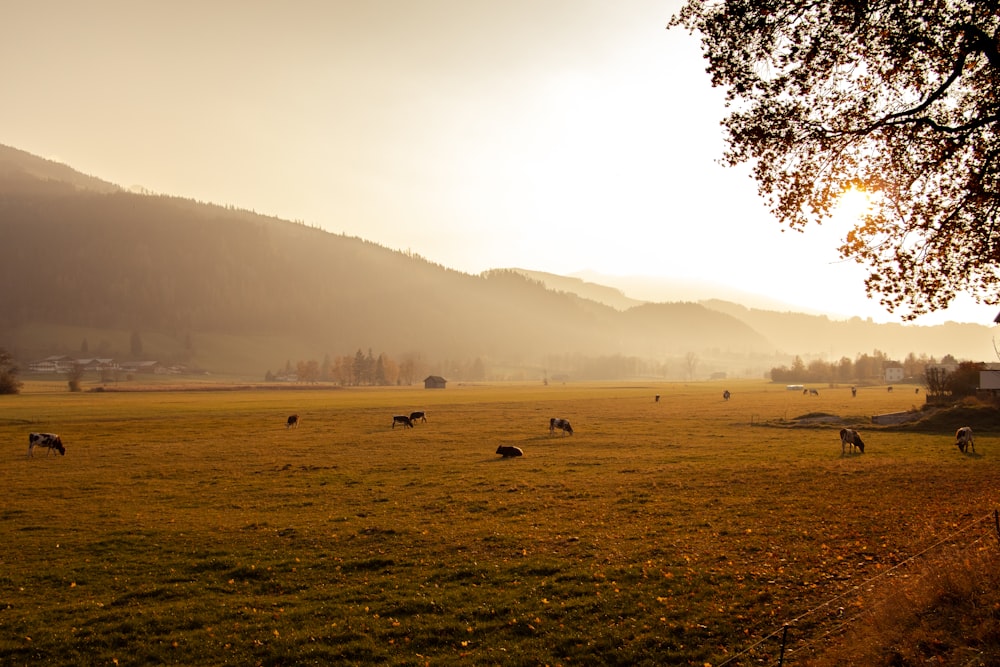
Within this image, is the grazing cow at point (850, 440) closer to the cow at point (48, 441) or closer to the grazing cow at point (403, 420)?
the grazing cow at point (403, 420)

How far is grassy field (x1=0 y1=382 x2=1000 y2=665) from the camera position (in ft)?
38.2

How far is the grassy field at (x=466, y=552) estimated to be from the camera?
38.2 feet

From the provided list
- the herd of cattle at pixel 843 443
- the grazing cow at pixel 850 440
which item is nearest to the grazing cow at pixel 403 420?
the herd of cattle at pixel 843 443

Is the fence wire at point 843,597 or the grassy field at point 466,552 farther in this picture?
the grassy field at point 466,552

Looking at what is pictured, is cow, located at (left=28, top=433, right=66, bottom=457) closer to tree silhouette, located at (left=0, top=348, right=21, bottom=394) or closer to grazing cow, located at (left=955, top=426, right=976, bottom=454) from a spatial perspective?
grazing cow, located at (left=955, top=426, right=976, bottom=454)

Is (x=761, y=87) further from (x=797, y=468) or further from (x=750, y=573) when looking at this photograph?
(x=797, y=468)

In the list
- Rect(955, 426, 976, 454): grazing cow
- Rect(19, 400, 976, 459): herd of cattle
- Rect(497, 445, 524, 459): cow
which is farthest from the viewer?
Rect(497, 445, 524, 459): cow

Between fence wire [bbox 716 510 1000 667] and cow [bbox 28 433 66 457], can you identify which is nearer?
fence wire [bbox 716 510 1000 667]

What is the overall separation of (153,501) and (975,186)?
97.8ft

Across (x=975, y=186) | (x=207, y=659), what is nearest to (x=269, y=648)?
(x=207, y=659)

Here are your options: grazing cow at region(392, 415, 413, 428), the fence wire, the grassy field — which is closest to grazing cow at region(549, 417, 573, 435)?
the grassy field

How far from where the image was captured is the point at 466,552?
1731cm

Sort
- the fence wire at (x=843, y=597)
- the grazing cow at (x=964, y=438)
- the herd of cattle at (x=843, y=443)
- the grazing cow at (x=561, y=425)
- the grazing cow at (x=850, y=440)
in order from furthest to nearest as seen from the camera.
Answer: the grazing cow at (x=561, y=425) → the grazing cow at (x=850, y=440) → the herd of cattle at (x=843, y=443) → the grazing cow at (x=964, y=438) → the fence wire at (x=843, y=597)

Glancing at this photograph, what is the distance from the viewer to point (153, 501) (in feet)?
81.4
